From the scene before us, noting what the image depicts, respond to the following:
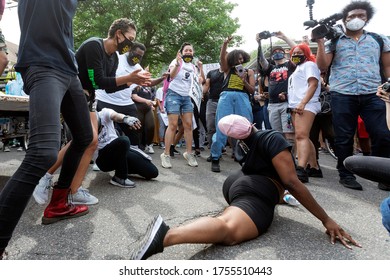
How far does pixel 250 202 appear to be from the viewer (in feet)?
6.47

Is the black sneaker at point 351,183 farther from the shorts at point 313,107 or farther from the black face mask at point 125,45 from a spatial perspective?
the black face mask at point 125,45

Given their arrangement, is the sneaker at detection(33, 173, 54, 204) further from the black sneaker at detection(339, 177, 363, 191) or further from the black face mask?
the black sneaker at detection(339, 177, 363, 191)

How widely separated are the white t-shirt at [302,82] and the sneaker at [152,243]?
2743 millimetres

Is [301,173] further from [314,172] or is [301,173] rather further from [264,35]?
[264,35]

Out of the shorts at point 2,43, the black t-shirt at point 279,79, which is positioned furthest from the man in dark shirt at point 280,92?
the shorts at point 2,43

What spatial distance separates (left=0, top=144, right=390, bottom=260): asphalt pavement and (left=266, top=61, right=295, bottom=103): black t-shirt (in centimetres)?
146

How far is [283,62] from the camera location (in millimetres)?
4668

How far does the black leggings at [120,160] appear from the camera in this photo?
3.29 m

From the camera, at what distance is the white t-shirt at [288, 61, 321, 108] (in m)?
3.70

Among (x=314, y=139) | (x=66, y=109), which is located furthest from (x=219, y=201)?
(x=314, y=139)

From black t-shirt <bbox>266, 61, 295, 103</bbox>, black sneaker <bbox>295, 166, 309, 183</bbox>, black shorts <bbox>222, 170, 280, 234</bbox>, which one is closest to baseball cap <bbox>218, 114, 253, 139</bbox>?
black shorts <bbox>222, 170, 280, 234</bbox>

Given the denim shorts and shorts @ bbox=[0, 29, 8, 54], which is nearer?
shorts @ bbox=[0, 29, 8, 54]

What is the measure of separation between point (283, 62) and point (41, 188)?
367 centimetres
